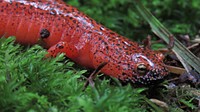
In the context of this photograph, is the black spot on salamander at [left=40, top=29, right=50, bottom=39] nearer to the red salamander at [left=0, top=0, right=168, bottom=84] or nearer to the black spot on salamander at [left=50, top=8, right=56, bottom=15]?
the red salamander at [left=0, top=0, right=168, bottom=84]

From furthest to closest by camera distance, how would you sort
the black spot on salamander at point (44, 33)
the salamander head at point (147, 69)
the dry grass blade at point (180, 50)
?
the black spot on salamander at point (44, 33)
the dry grass blade at point (180, 50)
the salamander head at point (147, 69)

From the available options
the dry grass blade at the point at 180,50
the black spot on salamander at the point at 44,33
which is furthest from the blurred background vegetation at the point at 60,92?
the black spot on salamander at the point at 44,33

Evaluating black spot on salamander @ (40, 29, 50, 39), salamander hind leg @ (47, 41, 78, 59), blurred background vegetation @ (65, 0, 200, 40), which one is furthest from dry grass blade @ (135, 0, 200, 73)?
black spot on salamander @ (40, 29, 50, 39)

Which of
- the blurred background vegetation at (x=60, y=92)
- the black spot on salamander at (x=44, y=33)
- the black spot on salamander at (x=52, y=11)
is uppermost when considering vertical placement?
the black spot on salamander at (x=52, y=11)

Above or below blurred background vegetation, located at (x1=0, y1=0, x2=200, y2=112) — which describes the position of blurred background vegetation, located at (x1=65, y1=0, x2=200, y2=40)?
above

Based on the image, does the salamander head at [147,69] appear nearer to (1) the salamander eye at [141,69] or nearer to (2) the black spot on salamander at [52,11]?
(1) the salamander eye at [141,69]

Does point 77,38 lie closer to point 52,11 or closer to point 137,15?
point 52,11

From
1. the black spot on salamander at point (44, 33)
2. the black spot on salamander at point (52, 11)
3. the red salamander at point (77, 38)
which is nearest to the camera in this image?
the red salamander at point (77, 38)
